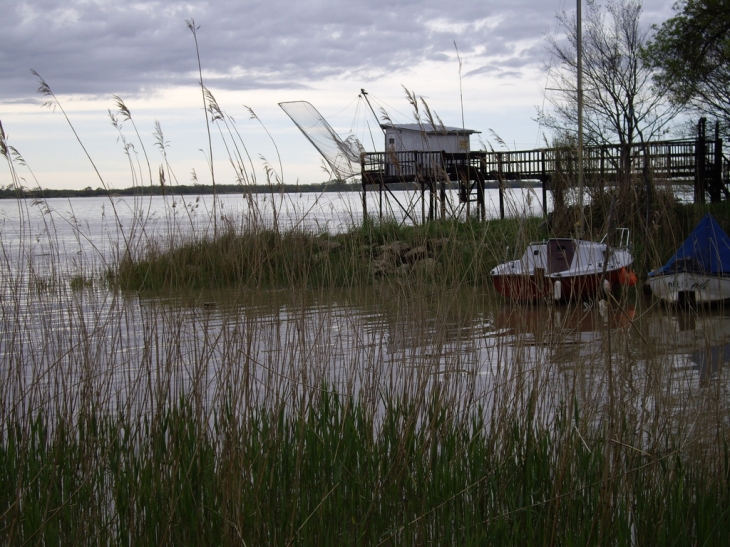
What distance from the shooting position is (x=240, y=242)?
405 centimetres

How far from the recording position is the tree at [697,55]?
1830 centimetres

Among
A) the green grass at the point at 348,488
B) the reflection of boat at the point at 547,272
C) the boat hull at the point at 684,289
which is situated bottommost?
the green grass at the point at 348,488

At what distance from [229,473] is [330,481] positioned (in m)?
0.58

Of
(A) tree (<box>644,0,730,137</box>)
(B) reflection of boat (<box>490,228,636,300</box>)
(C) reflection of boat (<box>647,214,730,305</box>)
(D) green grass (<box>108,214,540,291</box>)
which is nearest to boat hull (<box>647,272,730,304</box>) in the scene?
(C) reflection of boat (<box>647,214,730,305</box>)

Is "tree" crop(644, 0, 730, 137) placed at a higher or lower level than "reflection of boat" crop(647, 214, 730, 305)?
higher

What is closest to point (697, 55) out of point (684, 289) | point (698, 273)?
point (698, 273)

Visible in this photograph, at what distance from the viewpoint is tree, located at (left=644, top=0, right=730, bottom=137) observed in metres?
18.3

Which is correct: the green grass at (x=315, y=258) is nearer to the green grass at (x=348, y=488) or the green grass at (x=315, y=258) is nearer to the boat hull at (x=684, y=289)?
the green grass at (x=348, y=488)

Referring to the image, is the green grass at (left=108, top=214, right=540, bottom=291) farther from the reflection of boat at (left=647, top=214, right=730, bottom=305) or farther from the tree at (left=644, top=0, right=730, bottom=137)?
the tree at (left=644, top=0, right=730, bottom=137)

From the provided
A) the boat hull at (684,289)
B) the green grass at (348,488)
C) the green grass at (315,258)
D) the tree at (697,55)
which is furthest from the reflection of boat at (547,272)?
the tree at (697,55)

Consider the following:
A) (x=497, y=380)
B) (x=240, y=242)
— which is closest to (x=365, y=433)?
(x=497, y=380)

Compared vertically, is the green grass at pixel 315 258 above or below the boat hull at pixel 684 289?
above

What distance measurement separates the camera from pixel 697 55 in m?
19.5

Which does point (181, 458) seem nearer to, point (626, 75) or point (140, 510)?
point (140, 510)
